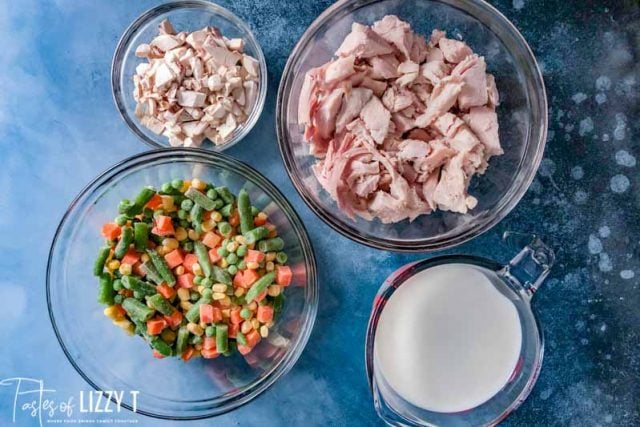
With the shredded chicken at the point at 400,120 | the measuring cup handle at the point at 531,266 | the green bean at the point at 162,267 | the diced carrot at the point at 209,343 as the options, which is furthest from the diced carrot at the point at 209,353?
the measuring cup handle at the point at 531,266

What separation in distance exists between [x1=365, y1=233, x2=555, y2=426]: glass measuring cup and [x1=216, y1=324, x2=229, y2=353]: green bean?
413 millimetres

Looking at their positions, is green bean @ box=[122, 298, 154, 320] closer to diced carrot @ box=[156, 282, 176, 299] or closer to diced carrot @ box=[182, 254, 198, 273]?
diced carrot @ box=[156, 282, 176, 299]

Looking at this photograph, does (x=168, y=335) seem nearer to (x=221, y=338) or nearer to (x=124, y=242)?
(x=221, y=338)

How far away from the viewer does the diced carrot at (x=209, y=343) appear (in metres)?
1.86

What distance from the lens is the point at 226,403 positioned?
192 cm

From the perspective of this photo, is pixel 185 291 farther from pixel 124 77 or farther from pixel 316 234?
pixel 124 77

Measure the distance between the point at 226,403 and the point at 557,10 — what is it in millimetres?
1590

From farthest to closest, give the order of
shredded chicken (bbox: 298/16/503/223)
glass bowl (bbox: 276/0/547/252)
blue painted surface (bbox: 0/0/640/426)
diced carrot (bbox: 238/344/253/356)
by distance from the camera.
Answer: blue painted surface (bbox: 0/0/640/426) < diced carrot (bbox: 238/344/253/356) < glass bowl (bbox: 276/0/547/252) < shredded chicken (bbox: 298/16/503/223)

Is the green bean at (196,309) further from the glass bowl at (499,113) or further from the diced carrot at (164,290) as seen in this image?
the glass bowl at (499,113)

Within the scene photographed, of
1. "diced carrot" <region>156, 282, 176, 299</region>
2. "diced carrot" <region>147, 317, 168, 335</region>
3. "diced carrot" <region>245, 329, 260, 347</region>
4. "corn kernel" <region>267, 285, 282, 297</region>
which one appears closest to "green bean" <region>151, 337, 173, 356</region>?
"diced carrot" <region>147, 317, 168, 335</region>

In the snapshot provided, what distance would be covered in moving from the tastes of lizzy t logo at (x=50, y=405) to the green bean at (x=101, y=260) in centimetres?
48

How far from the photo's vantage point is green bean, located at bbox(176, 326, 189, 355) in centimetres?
185

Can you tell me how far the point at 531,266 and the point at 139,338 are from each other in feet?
3.99

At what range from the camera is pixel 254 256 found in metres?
1.81
